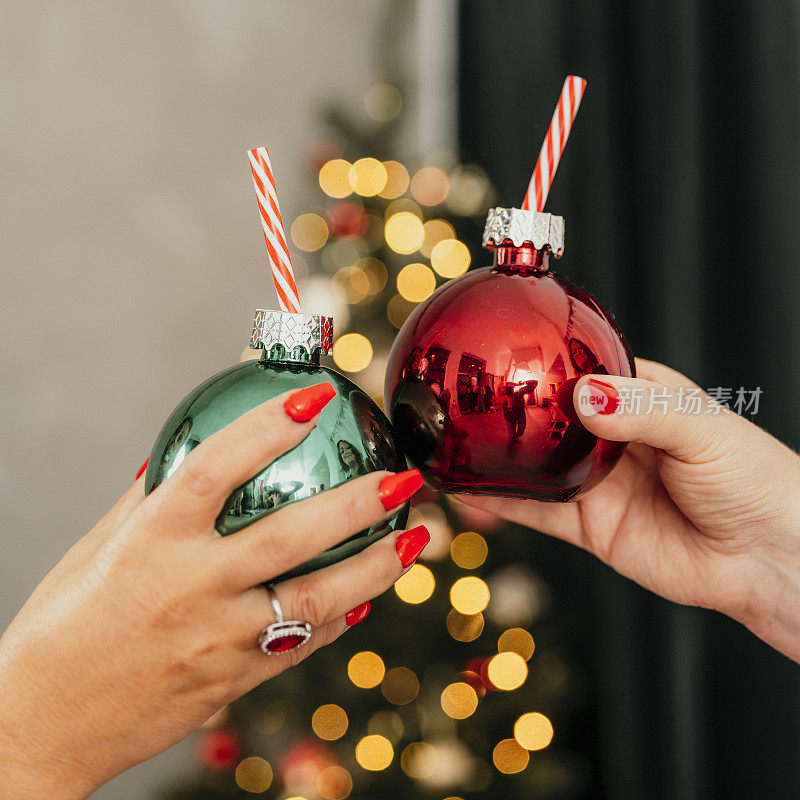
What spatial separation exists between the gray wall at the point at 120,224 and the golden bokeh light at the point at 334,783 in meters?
0.86

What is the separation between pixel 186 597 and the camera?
0.64 m

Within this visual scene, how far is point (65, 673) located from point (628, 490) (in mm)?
783

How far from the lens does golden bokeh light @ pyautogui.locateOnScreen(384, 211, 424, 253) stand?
1.76 metres

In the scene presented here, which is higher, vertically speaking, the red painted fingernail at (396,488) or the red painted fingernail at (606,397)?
the red painted fingernail at (606,397)

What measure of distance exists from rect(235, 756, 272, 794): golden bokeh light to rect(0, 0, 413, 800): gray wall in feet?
2.24

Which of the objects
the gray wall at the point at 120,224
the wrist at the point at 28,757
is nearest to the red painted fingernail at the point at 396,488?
the wrist at the point at 28,757

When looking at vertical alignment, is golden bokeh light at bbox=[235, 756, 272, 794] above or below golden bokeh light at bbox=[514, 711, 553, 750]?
below

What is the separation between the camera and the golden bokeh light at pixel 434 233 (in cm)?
177

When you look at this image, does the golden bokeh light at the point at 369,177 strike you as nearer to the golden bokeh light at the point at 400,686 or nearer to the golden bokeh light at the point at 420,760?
the golden bokeh light at the point at 400,686

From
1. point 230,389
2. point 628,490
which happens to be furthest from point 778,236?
point 230,389

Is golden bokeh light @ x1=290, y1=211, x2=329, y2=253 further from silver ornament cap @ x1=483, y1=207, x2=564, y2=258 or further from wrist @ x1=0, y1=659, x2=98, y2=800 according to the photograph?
wrist @ x1=0, y1=659, x2=98, y2=800

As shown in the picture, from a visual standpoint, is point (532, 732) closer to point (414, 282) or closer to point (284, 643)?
point (414, 282)

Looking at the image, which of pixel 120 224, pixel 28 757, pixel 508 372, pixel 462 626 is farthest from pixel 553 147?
pixel 120 224

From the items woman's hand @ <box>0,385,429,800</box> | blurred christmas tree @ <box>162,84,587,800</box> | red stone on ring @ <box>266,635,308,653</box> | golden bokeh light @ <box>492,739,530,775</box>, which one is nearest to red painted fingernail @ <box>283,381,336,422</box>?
woman's hand @ <box>0,385,429,800</box>
